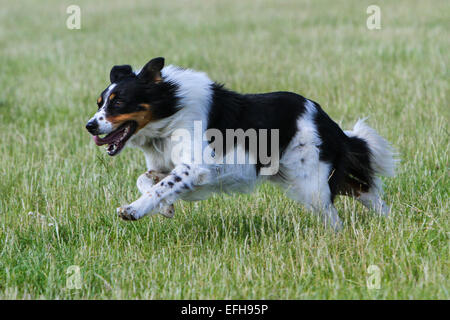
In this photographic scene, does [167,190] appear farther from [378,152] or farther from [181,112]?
[378,152]

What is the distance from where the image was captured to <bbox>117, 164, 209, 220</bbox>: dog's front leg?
412cm

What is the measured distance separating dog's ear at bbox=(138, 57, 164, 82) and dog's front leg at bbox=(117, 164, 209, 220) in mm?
673

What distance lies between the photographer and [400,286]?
359 centimetres

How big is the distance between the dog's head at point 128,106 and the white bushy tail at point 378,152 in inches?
62.9

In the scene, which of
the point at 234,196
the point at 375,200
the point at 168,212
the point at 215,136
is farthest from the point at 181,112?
the point at 375,200

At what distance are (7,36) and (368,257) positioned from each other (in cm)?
1376

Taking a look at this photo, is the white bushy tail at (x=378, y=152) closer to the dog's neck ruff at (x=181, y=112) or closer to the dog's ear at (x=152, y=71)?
the dog's neck ruff at (x=181, y=112)

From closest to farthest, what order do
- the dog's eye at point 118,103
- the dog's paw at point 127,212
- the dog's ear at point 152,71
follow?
1. the dog's paw at point 127,212
2. the dog's eye at point 118,103
3. the dog's ear at point 152,71

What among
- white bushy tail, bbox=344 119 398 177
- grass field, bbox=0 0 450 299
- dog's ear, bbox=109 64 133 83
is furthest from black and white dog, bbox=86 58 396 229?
grass field, bbox=0 0 450 299

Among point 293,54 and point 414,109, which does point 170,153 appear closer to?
point 414,109

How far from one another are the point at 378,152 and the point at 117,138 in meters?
2.06

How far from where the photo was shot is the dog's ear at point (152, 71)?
448 centimetres

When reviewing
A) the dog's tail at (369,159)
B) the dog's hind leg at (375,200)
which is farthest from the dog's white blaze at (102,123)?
the dog's hind leg at (375,200)
